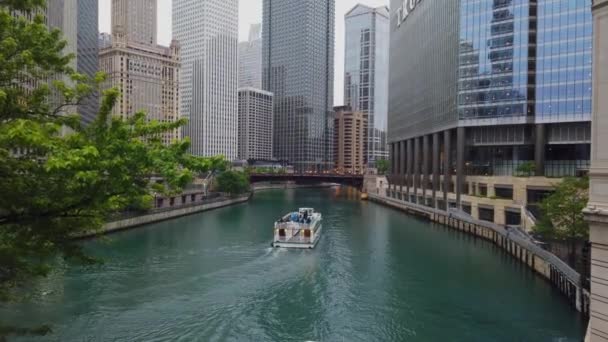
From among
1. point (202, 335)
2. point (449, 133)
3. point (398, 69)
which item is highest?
point (398, 69)

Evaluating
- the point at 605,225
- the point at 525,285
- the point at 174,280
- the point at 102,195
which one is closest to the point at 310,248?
the point at 174,280

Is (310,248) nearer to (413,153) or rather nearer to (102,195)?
(102,195)

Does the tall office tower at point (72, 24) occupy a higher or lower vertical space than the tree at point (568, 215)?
higher

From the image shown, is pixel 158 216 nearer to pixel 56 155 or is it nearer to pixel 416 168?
pixel 416 168

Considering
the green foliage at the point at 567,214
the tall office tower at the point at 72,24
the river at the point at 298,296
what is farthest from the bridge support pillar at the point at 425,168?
the tall office tower at the point at 72,24

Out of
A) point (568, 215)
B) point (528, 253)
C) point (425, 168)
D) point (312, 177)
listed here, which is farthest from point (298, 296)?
point (312, 177)

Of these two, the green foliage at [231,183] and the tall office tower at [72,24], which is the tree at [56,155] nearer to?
the tall office tower at [72,24]

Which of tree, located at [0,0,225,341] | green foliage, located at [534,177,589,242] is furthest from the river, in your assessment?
tree, located at [0,0,225,341]
